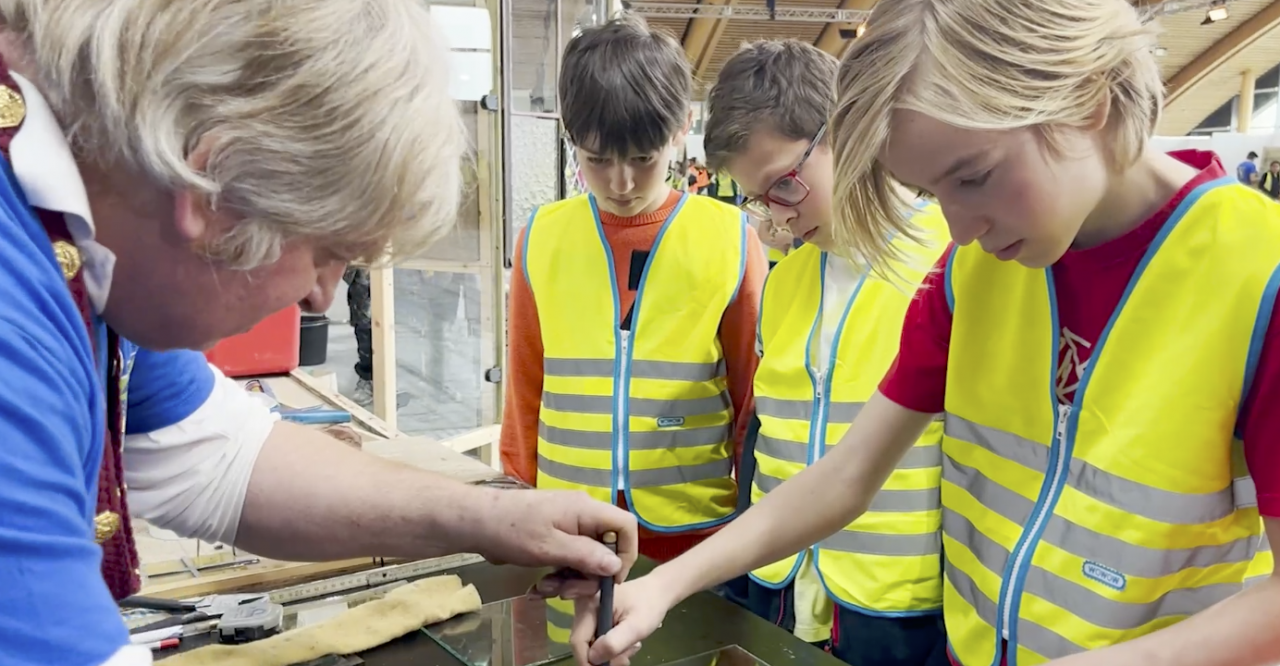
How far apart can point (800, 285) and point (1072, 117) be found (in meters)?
0.64

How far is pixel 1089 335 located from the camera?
2.92 ft

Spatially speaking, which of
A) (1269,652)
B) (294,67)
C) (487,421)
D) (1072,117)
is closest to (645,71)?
(1072,117)

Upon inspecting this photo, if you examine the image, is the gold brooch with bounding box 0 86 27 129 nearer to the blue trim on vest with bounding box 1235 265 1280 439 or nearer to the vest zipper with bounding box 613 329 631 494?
the blue trim on vest with bounding box 1235 265 1280 439

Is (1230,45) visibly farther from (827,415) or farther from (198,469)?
(198,469)

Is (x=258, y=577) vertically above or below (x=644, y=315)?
below

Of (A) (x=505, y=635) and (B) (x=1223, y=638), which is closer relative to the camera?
(B) (x=1223, y=638)

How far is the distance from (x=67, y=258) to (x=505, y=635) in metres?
0.62

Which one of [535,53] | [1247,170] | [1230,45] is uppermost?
[1230,45]

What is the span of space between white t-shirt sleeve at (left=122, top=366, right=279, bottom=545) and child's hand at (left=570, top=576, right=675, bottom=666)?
384 mm

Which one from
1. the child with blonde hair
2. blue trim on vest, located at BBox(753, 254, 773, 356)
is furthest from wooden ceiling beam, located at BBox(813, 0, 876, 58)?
the child with blonde hair

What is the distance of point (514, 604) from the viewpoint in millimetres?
1053

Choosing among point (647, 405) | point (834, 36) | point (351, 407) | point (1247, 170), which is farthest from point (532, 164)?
point (834, 36)

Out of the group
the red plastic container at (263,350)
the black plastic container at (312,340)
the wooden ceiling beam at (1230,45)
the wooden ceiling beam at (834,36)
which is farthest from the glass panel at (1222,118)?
the red plastic container at (263,350)

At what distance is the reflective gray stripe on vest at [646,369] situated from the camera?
59.5 inches
